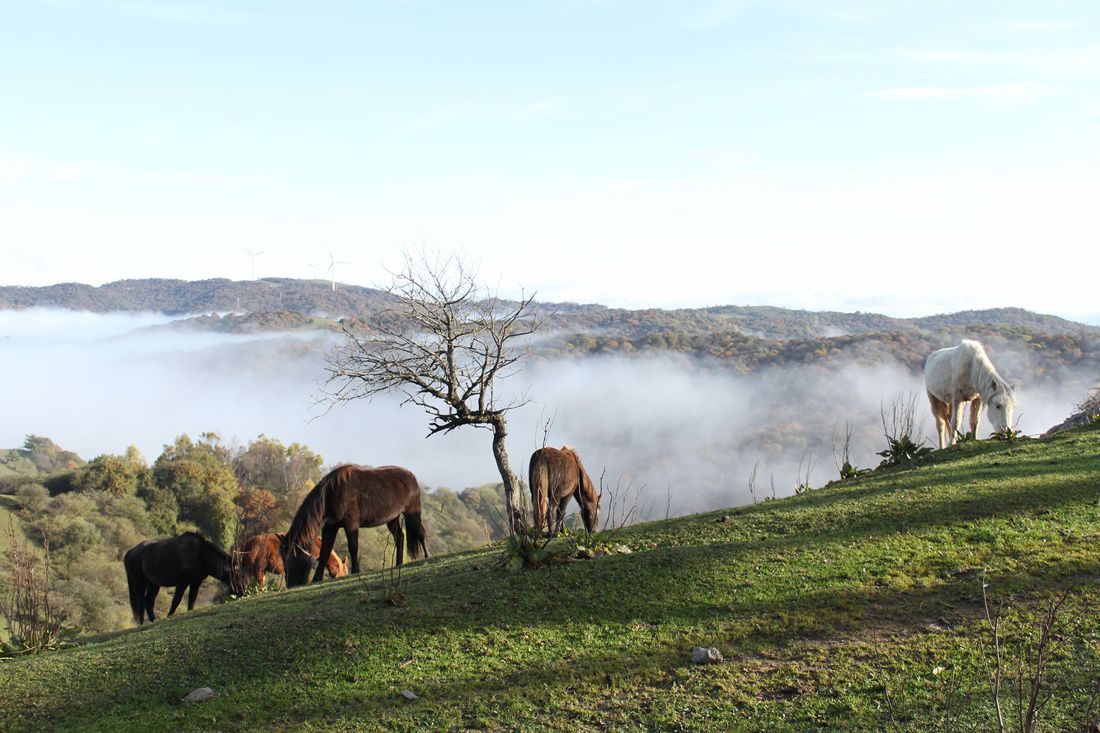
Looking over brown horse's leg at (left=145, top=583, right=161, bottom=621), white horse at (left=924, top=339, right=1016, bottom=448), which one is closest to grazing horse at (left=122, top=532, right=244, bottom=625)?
brown horse's leg at (left=145, top=583, right=161, bottom=621)

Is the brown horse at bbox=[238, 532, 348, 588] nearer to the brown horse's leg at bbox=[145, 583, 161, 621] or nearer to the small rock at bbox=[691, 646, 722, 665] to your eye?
the brown horse's leg at bbox=[145, 583, 161, 621]

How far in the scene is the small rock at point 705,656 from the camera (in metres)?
6.96

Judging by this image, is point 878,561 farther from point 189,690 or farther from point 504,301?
point 504,301

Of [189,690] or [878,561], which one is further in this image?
[878,561]

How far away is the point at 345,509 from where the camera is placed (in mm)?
15289

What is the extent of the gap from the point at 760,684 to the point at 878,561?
122 inches

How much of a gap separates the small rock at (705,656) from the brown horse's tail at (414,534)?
10.4 meters

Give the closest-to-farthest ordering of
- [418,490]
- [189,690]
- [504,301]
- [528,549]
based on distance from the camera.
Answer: [189,690] → [528,549] → [418,490] → [504,301]

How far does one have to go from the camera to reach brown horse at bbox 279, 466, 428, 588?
15.2m

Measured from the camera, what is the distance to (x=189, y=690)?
712 cm

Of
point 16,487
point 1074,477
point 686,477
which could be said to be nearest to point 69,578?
point 16,487

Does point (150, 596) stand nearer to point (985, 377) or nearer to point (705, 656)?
point (705, 656)

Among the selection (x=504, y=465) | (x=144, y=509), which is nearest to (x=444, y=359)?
(x=504, y=465)

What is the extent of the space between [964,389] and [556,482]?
10.3m
